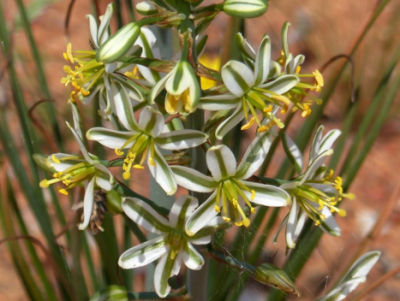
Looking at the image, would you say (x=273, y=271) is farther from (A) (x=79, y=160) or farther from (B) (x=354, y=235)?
(B) (x=354, y=235)

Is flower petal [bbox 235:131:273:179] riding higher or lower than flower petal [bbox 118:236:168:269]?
higher

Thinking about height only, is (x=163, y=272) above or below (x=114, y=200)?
below

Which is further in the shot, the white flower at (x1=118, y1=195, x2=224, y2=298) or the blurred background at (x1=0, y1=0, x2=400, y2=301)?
the blurred background at (x1=0, y1=0, x2=400, y2=301)

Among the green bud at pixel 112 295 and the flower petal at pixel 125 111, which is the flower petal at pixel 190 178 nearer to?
the flower petal at pixel 125 111

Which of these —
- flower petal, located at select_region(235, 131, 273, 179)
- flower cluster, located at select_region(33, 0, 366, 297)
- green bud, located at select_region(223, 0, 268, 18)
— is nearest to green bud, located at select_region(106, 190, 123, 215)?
flower cluster, located at select_region(33, 0, 366, 297)

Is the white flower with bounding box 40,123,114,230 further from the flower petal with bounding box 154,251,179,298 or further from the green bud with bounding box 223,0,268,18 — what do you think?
the green bud with bounding box 223,0,268,18

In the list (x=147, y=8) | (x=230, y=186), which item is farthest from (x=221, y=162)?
(x=147, y=8)

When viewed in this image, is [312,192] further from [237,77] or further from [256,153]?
[237,77]
